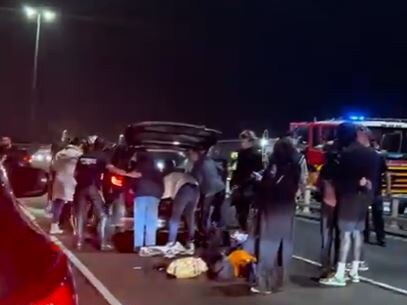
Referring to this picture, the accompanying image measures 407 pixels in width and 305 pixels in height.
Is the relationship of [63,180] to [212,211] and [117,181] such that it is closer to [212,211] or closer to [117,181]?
[117,181]

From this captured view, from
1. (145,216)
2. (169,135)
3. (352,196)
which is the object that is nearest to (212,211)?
(145,216)

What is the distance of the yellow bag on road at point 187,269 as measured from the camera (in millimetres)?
10883

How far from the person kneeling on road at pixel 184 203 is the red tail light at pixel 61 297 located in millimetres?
9925

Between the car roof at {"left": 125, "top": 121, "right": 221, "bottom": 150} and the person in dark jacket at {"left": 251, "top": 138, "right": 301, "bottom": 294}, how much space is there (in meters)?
3.17

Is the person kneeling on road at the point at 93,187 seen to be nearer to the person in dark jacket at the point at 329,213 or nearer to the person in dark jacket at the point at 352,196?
the person in dark jacket at the point at 329,213

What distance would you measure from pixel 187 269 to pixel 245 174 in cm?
325

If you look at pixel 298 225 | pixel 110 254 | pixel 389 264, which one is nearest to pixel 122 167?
pixel 110 254

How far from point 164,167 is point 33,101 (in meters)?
30.3

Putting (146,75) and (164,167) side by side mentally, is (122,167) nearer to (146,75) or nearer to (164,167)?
(164,167)

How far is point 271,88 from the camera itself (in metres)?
41.8

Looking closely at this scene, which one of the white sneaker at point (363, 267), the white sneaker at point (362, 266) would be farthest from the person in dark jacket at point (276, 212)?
the white sneaker at point (363, 267)

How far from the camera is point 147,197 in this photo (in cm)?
1316

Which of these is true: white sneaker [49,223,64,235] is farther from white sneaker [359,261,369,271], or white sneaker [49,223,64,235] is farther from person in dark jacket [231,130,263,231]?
white sneaker [359,261,369,271]

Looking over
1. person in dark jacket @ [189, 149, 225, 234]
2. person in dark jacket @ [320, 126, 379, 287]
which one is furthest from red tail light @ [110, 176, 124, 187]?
person in dark jacket @ [320, 126, 379, 287]
